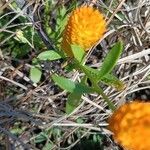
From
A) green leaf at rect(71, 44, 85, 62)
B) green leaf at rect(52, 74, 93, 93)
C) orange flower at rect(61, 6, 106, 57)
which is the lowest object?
green leaf at rect(52, 74, 93, 93)

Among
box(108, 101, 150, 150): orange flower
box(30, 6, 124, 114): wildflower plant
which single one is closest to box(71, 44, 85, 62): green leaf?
A: box(30, 6, 124, 114): wildflower plant

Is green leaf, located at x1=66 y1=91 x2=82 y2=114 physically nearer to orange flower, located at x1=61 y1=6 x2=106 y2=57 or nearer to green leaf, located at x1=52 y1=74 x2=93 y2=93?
green leaf, located at x1=52 y1=74 x2=93 y2=93

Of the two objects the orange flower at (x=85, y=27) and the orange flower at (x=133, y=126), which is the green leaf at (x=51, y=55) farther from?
the orange flower at (x=133, y=126)

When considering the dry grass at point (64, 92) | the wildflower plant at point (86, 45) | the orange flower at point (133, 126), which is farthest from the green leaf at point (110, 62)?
the dry grass at point (64, 92)

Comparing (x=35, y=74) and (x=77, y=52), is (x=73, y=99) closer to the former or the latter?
(x=77, y=52)

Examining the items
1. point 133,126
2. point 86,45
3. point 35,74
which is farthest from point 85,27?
point 35,74

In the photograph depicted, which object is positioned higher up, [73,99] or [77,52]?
[77,52]
